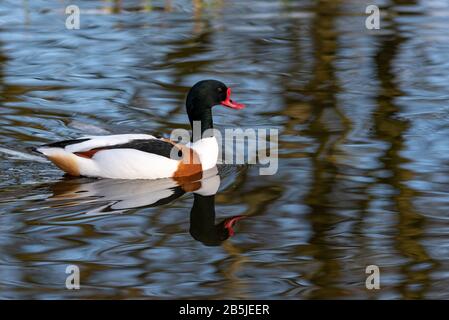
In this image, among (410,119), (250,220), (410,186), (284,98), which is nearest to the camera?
(250,220)

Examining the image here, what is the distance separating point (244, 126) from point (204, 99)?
0.91 m

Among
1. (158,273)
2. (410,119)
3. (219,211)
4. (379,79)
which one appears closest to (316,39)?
(379,79)

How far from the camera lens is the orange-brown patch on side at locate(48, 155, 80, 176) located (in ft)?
30.9

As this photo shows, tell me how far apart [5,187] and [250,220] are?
6.74ft

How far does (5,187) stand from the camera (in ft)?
29.7

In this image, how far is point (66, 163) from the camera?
9.45 metres

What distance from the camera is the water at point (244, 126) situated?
732cm

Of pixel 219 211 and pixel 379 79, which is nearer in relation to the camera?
pixel 219 211

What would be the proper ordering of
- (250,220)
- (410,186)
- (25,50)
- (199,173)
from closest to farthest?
(250,220), (410,186), (199,173), (25,50)

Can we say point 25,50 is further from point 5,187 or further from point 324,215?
point 324,215
